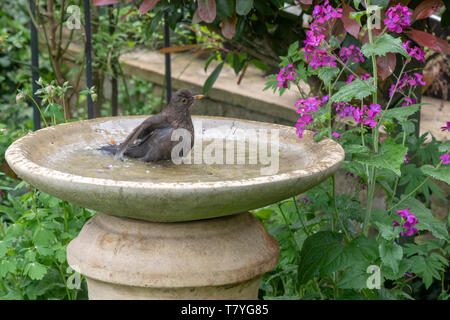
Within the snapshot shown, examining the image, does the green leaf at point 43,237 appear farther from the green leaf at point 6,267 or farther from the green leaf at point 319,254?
the green leaf at point 319,254

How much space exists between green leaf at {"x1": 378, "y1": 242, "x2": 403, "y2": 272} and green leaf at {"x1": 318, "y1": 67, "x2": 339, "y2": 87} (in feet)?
2.13

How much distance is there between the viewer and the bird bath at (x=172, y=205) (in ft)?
6.81

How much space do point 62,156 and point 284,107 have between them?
7.30ft

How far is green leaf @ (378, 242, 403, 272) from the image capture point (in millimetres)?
2324

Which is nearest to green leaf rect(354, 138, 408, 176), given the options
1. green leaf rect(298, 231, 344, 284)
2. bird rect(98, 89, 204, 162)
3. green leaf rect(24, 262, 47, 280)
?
green leaf rect(298, 231, 344, 284)

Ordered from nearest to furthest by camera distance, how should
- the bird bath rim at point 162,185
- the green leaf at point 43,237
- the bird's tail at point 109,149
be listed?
1. the bird bath rim at point 162,185
2. the bird's tail at point 109,149
3. the green leaf at point 43,237

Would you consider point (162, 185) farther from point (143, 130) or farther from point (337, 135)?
point (337, 135)

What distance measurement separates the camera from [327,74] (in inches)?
100.0

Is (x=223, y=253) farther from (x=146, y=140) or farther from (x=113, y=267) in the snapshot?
(x=146, y=140)

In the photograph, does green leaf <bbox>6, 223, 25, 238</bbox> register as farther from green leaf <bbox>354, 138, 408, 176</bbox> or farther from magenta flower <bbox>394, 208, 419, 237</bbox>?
magenta flower <bbox>394, 208, 419, 237</bbox>

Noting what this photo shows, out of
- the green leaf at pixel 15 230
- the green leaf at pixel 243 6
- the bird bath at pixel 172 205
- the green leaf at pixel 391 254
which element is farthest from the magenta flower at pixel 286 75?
the green leaf at pixel 15 230

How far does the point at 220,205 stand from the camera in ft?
6.93

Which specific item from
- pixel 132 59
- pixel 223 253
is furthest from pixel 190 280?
pixel 132 59

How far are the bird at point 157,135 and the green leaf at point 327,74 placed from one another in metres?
0.56
